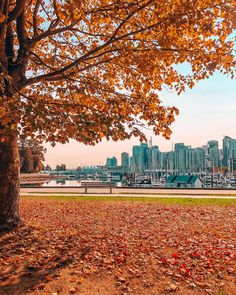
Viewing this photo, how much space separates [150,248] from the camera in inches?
277

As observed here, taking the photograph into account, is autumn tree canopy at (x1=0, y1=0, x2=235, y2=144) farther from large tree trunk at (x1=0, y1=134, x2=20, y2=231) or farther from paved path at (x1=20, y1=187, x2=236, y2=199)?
paved path at (x1=20, y1=187, x2=236, y2=199)

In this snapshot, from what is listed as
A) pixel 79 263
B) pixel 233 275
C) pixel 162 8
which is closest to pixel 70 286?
pixel 79 263

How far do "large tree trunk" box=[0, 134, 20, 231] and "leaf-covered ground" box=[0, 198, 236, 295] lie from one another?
0.44 m

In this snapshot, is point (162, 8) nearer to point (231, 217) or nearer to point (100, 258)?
point (100, 258)

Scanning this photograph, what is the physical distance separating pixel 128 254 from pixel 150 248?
0.70m

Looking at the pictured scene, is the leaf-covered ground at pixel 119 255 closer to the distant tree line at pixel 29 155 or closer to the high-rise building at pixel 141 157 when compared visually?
the distant tree line at pixel 29 155

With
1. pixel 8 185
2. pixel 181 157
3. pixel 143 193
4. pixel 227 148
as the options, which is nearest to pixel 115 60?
pixel 8 185

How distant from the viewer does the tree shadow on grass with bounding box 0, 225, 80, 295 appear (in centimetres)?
529

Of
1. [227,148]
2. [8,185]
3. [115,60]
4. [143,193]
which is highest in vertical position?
[227,148]

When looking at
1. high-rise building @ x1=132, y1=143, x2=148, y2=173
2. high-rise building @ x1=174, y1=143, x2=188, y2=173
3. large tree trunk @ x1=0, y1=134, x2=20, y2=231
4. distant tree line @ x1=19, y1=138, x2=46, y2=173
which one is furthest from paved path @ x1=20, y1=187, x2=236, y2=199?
high-rise building @ x1=174, y1=143, x2=188, y2=173

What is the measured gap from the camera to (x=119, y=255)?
257 inches

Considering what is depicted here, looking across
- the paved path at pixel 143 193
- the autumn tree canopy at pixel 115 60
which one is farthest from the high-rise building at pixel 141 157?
the autumn tree canopy at pixel 115 60

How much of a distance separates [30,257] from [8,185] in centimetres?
238

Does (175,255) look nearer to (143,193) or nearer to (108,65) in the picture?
(108,65)
